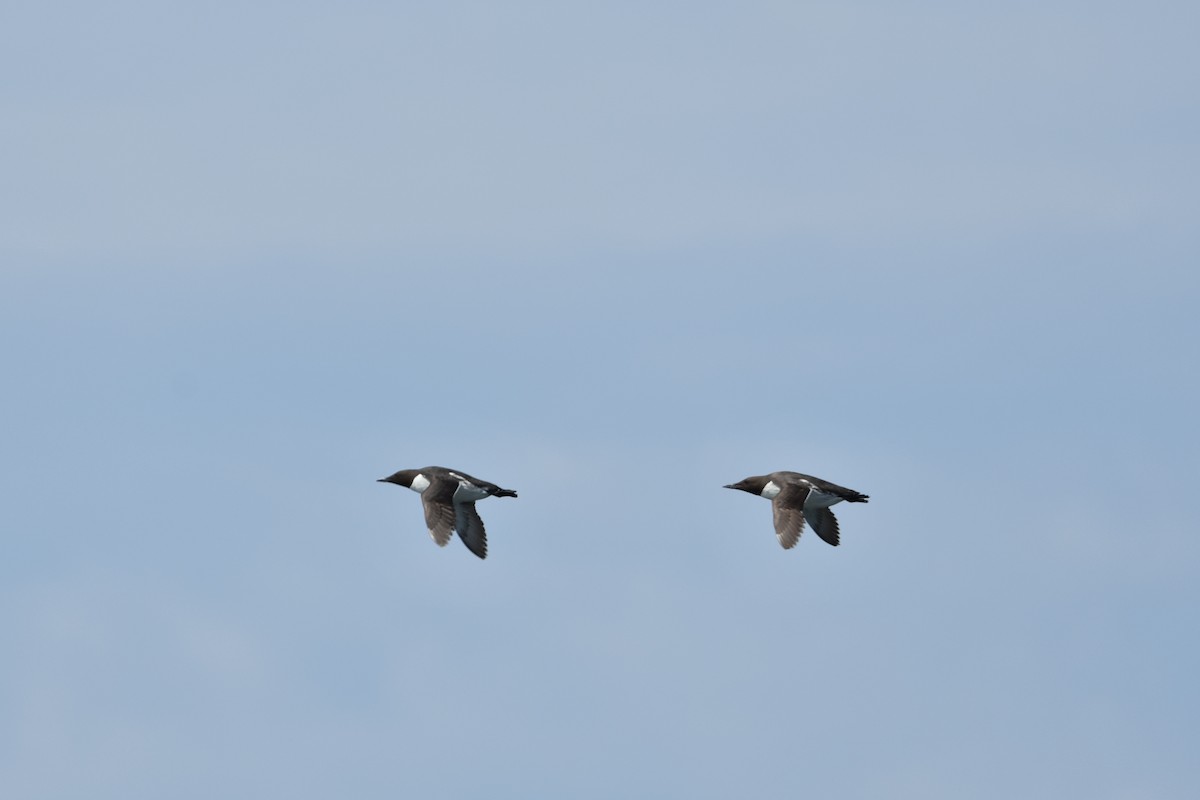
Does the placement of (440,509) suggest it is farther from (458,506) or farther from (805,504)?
(805,504)

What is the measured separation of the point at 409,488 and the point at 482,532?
203 inches

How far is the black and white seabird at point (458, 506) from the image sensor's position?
2574 inches

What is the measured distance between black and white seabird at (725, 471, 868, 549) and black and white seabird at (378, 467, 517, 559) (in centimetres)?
859

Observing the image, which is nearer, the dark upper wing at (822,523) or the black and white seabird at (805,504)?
the black and white seabird at (805,504)

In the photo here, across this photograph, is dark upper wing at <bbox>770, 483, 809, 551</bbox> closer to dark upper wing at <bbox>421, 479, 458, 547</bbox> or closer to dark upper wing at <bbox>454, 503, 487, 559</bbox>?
dark upper wing at <bbox>454, 503, 487, 559</bbox>

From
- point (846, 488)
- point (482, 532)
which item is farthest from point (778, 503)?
point (482, 532)

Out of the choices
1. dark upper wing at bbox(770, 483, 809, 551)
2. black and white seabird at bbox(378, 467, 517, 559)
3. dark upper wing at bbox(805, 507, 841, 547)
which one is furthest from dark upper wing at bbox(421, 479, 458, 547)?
dark upper wing at bbox(805, 507, 841, 547)

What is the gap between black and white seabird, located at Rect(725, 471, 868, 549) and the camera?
65.2m

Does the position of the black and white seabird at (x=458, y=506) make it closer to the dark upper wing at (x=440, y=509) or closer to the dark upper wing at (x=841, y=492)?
the dark upper wing at (x=440, y=509)

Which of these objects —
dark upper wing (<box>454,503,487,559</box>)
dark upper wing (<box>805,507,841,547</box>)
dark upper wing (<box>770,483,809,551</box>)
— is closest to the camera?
dark upper wing (<box>770,483,809,551</box>)

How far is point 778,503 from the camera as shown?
66062 millimetres

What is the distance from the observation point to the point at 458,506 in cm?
6662

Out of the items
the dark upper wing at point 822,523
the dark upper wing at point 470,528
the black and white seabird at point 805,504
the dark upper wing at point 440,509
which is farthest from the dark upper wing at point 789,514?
the dark upper wing at point 440,509

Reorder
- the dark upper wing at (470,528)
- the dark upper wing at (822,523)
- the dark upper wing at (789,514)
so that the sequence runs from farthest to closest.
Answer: the dark upper wing at (822,523), the dark upper wing at (470,528), the dark upper wing at (789,514)
